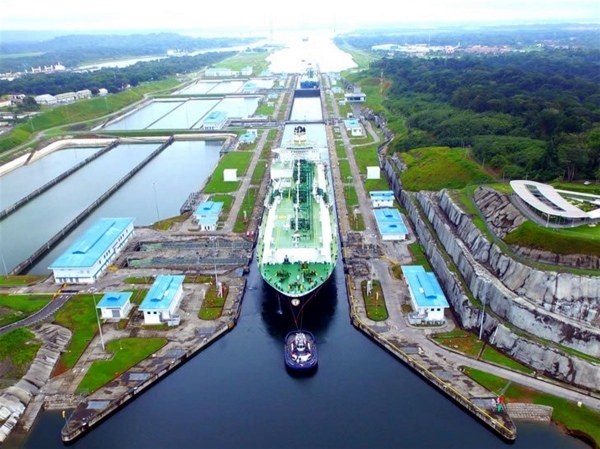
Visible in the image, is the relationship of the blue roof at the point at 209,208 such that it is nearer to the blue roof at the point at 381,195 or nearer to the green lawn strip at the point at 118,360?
the blue roof at the point at 381,195

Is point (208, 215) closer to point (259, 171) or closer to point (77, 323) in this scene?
point (77, 323)

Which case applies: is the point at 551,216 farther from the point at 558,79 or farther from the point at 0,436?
the point at 558,79

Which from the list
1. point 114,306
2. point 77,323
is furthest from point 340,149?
point 77,323

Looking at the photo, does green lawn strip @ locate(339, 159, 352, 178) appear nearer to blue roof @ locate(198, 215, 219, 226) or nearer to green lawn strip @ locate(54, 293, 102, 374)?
blue roof @ locate(198, 215, 219, 226)

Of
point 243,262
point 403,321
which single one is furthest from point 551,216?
point 243,262

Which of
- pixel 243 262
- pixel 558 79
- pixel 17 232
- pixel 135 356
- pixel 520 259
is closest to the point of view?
pixel 135 356

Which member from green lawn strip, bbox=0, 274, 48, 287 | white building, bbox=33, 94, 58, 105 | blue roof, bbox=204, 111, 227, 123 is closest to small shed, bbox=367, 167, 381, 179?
green lawn strip, bbox=0, 274, 48, 287
